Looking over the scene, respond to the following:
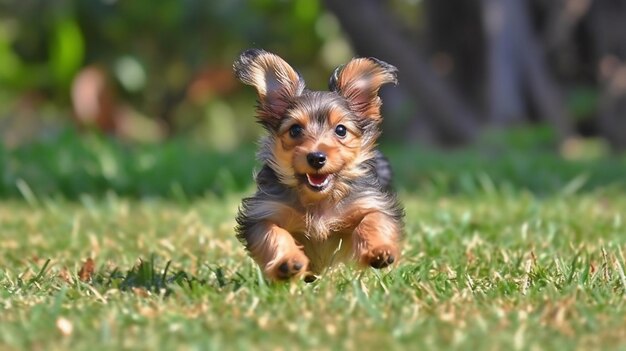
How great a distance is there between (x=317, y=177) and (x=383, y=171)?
1000 millimetres

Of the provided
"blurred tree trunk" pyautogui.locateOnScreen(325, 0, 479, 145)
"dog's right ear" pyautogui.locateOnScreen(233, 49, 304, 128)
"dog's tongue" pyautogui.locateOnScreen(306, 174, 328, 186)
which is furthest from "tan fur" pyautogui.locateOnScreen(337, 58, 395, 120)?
"blurred tree trunk" pyautogui.locateOnScreen(325, 0, 479, 145)

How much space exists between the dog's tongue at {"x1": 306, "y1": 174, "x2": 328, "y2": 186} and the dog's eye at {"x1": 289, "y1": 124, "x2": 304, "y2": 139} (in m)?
0.17

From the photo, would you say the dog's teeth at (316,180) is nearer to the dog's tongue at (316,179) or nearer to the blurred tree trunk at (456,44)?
the dog's tongue at (316,179)

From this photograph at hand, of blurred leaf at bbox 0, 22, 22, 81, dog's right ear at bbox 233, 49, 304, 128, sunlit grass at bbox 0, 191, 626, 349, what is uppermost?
dog's right ear at bbox 233, 49, 304, 128

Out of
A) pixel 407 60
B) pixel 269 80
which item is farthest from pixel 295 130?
pixel 407 60

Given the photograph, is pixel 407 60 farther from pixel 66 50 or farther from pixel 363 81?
pixel 363 81

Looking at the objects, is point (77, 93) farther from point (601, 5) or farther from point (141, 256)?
point (141, 256)

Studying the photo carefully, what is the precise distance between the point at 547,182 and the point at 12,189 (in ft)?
11.9

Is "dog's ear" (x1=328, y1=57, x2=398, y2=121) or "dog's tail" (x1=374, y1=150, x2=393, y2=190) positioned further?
"dog's tail" (x1=374, y1=150, x2=393, y2=190)

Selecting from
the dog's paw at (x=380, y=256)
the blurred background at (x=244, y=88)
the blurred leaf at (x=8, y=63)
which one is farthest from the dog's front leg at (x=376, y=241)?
the blurred leaf at (x=8, y=63)

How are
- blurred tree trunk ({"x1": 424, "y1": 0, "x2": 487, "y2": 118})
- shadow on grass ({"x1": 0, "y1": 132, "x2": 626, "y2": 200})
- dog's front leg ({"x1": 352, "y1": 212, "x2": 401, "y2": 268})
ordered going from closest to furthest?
dog's front leg ({"x1": 352, "y1": 212, "x2": 401, "y2": 268}) → shadow on grass ({"x1": 0, "y1": 132, "x2": 626, "y2": 200}) → blurred tree trunk ({"x1": 424, "y1": 0, "x2": 487, "y2": 118})

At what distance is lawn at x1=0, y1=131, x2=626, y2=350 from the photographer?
3334mm

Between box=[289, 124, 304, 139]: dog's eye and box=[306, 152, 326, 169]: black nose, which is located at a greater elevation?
box=[289, 124, 304, 139]: dog's eye

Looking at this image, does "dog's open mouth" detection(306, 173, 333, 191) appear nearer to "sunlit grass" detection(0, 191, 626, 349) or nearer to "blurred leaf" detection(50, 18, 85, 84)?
"sunlit grass" detection(0, 191, 626, 349)
